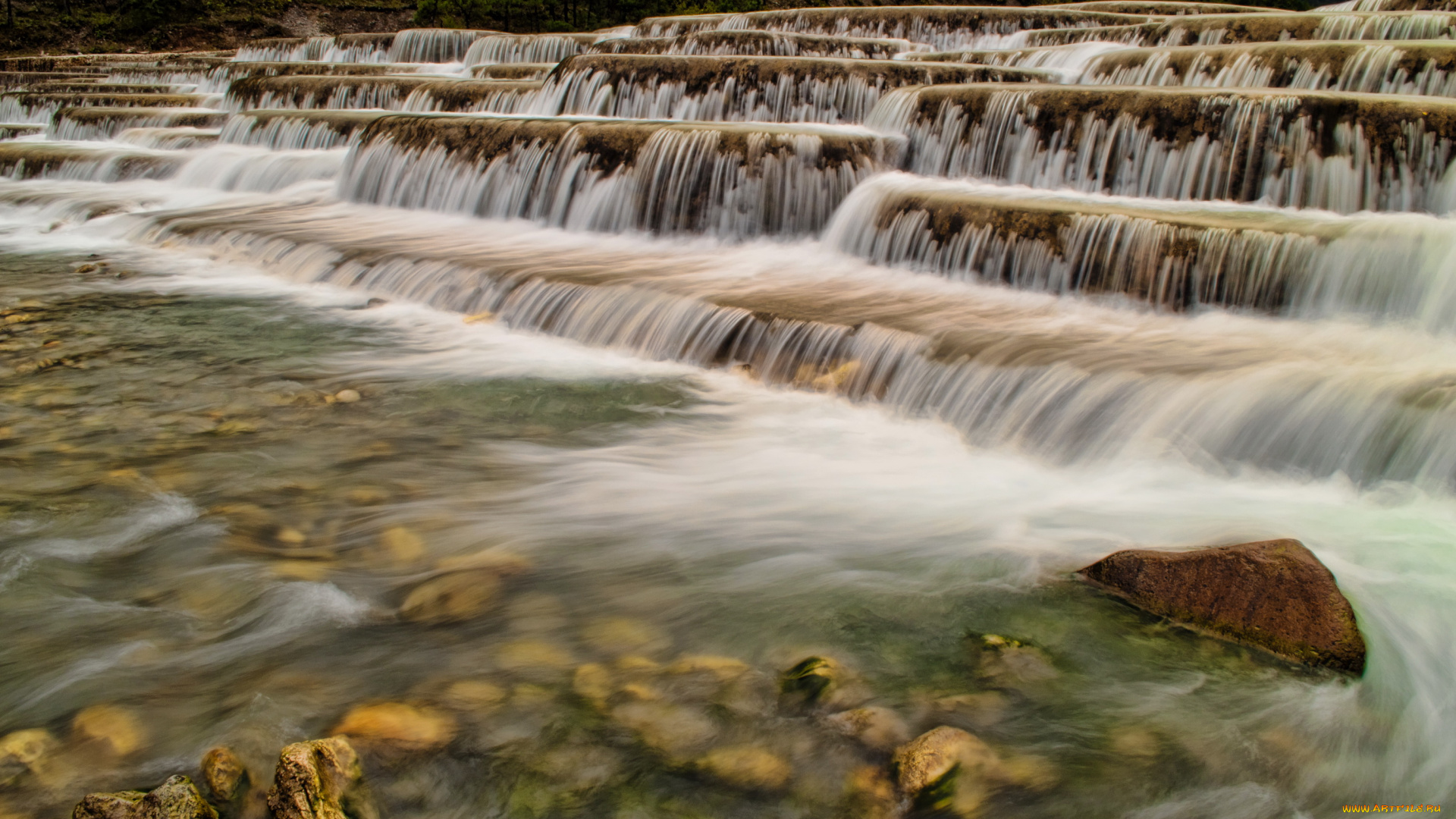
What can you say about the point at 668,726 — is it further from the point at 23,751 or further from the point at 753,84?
the point at 753,84

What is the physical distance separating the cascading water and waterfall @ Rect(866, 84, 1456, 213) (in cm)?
3

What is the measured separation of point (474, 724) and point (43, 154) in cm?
1334

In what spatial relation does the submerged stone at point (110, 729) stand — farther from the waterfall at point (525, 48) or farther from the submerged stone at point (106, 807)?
the waterfall at point (525, 48)

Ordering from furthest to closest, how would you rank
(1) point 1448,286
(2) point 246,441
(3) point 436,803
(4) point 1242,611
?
(1) point 1448,286 → (2) point 246,441 → (4) point 1242,611 → (3) point 436,803

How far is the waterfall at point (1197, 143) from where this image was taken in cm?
599

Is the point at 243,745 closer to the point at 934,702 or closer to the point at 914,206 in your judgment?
the point at 934,702

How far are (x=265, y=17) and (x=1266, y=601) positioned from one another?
31.1m

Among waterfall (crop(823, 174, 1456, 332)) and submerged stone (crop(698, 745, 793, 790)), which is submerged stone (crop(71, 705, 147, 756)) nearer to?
submerged stone (crop(698, 745, 793, 790))

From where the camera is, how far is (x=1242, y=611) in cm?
276

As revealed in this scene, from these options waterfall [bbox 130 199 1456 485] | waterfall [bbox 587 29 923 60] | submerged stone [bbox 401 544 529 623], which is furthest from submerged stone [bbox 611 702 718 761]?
waterfall [bbox 587 29 923 60]

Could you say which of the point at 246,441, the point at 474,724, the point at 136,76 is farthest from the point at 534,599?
the point at 136,76

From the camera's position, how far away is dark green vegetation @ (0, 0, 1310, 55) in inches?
1033

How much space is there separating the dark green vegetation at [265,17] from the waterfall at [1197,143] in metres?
20.1

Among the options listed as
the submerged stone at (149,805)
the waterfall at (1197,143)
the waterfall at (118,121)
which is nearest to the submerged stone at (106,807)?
the submerged stone at (149,805)
